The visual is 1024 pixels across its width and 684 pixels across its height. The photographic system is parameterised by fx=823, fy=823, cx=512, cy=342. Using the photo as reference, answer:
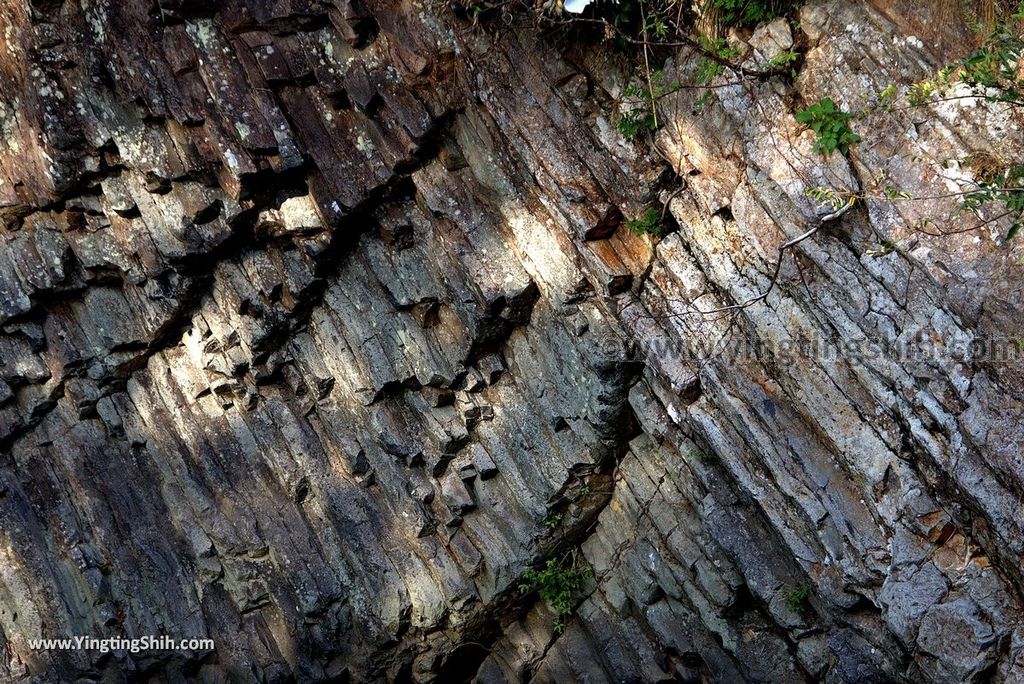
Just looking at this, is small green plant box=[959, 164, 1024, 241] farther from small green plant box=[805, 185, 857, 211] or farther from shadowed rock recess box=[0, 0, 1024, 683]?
small green plant box=[805, 185, 857, 211]

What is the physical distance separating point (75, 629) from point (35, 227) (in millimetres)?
4590

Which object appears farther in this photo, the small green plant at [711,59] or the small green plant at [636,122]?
the small green plant at [636,122]

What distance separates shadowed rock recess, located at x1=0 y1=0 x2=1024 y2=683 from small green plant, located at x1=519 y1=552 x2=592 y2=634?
0.19 m

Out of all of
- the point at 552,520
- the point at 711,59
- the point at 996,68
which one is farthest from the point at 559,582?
the point at 996,68

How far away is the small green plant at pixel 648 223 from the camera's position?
24.6ft

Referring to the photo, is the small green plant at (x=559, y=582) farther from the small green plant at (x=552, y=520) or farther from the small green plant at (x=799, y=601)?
the small green plant at (x=799, y=601)

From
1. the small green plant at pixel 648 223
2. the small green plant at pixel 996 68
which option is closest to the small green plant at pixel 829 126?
the small green plant at pixel 996 68

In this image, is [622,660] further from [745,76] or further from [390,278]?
[745,76]

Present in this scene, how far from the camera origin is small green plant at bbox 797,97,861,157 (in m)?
6.52

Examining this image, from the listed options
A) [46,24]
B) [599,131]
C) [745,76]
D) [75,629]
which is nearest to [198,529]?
[75,629]

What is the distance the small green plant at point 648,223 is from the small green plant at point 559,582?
3.62 metres

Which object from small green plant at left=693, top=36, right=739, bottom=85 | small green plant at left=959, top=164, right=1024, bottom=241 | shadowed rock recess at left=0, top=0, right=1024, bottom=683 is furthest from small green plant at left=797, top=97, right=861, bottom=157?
small green plant at left=959, top=164, right=1024, bottom=241

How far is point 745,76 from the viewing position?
22.8 feet

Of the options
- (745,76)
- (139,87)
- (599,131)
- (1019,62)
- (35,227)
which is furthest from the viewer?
(35,227)
